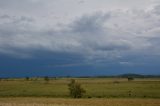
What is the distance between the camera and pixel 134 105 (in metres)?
54.2

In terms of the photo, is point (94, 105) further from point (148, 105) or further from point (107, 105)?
point (148, 105)

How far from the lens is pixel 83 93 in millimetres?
89750

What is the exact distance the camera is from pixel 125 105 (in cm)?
5362

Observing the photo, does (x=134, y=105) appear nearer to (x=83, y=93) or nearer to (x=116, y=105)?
(x=116, y=105)

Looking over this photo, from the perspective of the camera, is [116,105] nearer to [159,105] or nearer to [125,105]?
[125,105]

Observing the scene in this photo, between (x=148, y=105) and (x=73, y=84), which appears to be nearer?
(x=148, y=105)

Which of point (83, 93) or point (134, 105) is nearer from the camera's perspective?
point (134, 105)

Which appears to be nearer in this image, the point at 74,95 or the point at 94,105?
the point at 94,105

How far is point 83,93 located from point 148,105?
38213mm

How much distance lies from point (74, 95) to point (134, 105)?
33.3 m

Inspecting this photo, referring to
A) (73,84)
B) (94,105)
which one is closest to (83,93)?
(73,84)

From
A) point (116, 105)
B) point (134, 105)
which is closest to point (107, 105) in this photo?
point (116, 105)

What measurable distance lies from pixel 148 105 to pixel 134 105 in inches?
95.4

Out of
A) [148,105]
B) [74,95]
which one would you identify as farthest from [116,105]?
[74,95]
